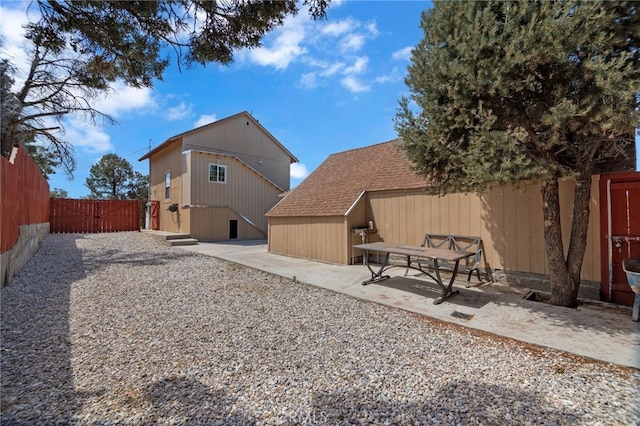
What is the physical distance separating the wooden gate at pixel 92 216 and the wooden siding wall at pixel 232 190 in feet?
23.4

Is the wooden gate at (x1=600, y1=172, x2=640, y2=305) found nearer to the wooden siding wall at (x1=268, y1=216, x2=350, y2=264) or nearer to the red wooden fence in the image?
the wooden siding wall at (x1=268, y1=216, x2=350, y2=264)

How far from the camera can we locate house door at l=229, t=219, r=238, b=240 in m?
15.2

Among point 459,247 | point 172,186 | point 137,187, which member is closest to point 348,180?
point 459,247

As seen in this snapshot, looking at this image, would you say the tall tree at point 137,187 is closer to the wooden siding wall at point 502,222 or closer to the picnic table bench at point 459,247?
the wooden siding wall at point 502,222

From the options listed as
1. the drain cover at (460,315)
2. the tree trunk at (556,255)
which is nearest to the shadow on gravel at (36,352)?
the drain cover at (460,315)

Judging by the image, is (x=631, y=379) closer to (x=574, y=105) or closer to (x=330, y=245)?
(x=574, y=105)

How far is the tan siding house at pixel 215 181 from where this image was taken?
13.9 meters

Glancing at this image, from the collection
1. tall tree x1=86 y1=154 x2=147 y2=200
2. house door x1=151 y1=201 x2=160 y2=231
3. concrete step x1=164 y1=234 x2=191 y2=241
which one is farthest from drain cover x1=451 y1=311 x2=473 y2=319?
tall tree x1=86 y1=154 x2=147 y2=200

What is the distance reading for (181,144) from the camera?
1459 centimetres

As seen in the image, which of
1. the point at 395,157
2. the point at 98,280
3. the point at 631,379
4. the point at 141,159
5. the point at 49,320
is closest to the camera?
the point at 631,379

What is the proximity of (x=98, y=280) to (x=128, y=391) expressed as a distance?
4.75 metres

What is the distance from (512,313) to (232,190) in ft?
44.9

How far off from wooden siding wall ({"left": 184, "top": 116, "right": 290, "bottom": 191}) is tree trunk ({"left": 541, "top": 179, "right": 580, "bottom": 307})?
577 inches

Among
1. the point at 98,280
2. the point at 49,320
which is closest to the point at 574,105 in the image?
the point at 49,320
